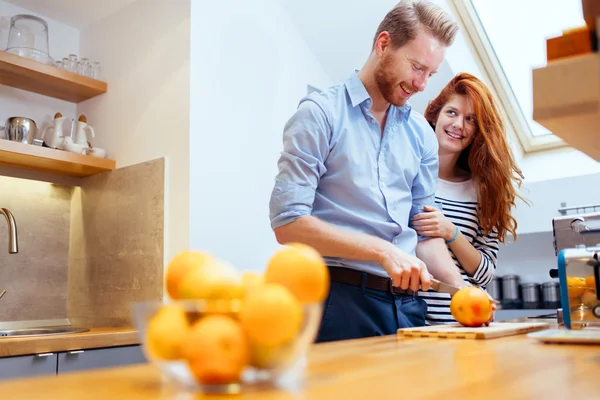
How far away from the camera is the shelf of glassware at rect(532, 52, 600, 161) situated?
0.71 m

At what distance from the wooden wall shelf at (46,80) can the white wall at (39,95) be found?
4 centimetres

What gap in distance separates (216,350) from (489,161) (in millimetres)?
1748

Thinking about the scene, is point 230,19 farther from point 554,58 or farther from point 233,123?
point 554,58

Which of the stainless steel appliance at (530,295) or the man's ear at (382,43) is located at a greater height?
the man's ear at (382,43)

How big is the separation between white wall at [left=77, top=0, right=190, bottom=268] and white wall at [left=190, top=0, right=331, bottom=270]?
56mm

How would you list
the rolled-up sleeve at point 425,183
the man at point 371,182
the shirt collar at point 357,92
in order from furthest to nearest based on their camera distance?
the rolled-up sleeve at point 425,183 → the shirt collar at point 357,92 → the man at point 371,182

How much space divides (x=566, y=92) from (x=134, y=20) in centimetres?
275

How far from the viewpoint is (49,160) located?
282 centimetres

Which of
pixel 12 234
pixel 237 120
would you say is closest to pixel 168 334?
pixel 12 234

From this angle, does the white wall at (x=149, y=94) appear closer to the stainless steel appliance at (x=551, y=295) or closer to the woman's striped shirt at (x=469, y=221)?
the woman's striped shirt at (x=469, y=221)

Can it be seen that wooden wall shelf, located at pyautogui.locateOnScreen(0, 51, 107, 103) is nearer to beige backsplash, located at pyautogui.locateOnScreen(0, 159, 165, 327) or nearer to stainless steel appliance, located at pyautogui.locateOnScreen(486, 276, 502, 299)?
beige backsplash, located at pyautogui.locateOnScreen(0, 159, 165, 327)

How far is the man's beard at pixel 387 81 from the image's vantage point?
1626 mm

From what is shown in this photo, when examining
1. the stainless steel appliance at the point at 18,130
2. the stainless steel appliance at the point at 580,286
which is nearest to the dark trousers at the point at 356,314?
the stainless steel appliance at the point at 580,286

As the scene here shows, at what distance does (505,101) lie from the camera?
4.11 m
